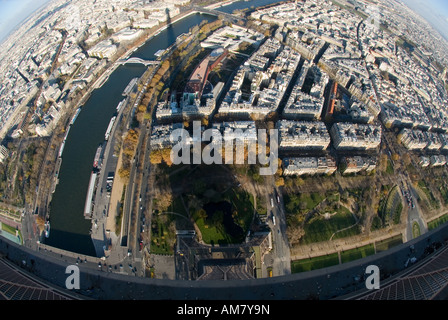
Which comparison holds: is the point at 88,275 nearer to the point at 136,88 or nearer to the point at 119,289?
the point at 119,289

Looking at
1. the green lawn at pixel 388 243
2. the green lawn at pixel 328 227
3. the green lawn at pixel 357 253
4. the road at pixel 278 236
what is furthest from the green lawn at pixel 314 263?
the green lawn at pixel 388 243

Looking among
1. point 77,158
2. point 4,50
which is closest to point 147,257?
point 77,158

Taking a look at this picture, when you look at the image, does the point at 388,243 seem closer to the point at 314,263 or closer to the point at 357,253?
the point at 357,253
